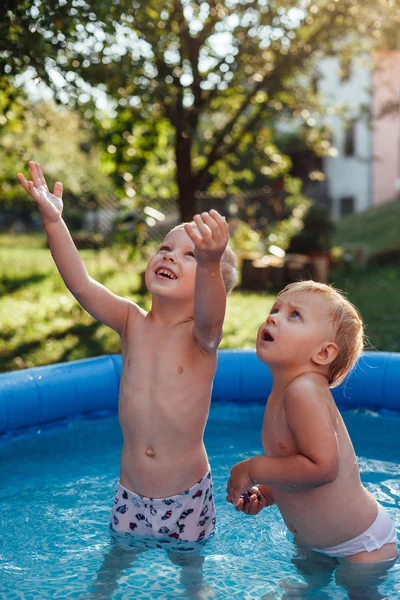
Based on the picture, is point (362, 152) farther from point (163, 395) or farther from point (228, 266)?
point (163, 395)

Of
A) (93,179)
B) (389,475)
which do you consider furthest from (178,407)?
(93,179)

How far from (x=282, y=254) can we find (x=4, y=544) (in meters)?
8.22

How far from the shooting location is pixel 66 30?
4504 millimetres

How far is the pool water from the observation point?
2521 millimetres

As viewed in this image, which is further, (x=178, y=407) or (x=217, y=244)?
(x=178, y=407)

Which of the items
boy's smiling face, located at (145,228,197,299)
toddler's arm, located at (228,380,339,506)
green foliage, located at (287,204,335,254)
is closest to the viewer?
toddler's arm, located at (228,380,339,506)

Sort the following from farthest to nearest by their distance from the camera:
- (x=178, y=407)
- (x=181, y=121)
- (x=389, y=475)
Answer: (x=181, y=121), (x=389, y=475), (x=178, y=407)

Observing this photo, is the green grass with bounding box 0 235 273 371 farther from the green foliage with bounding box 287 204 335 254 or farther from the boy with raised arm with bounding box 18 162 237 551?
the boy with raised arm with bounding box 18 162 237 551

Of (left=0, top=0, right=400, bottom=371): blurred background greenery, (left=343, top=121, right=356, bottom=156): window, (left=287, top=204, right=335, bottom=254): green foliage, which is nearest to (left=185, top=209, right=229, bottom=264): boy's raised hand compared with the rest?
(left=0, top=0, right=400, bottom=371): blurred background greenery

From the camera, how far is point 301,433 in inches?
86.5

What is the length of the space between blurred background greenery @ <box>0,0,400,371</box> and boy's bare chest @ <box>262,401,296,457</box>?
250 centimetres

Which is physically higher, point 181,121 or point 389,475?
point 181,121

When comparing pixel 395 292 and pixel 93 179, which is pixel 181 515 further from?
pixel 93 179

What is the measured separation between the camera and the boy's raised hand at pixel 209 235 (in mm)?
2031
